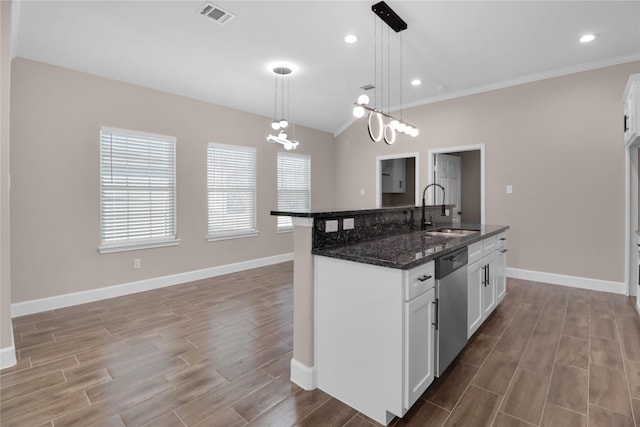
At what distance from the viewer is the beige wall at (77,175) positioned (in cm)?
333

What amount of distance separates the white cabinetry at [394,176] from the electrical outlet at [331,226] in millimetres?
4666

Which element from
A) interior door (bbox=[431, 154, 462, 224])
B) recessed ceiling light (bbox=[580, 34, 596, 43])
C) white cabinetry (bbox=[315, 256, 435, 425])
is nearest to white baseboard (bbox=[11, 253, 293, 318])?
white cabinetry (bbox=[315, 256, 435, 425])

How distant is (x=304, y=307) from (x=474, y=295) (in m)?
1.43

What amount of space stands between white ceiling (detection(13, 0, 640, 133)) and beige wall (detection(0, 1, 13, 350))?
51 centimetres

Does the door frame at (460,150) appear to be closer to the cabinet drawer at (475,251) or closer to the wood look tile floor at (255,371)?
the wood look tile floor at (255,371)

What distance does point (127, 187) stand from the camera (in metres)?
4.04

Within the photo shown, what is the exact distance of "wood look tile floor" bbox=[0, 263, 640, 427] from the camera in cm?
179

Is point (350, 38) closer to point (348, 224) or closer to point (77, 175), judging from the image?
point (348, 224)

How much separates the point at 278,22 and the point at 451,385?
11.2 ft

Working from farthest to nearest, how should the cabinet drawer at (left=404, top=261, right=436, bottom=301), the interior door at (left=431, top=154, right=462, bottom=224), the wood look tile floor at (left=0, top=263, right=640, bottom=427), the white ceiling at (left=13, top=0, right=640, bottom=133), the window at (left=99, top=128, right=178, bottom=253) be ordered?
the interior door at (left=431, top=154, right=462, bottom=224), the window at (left=99, top=128, right=178, bottom=253), the white ceiling at (left=13, top=0, right=640, bottom=133), the wood look tile floor at (left=0, top=263, right=640, bottom=427), the cabinet drawer at (left=404, top=261, right=436, bottom=301)

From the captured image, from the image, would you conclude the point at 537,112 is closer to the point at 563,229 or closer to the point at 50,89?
the point at 563,229

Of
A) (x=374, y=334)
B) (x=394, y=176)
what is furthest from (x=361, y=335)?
(x=394, y=176)

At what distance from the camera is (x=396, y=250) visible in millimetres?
1965

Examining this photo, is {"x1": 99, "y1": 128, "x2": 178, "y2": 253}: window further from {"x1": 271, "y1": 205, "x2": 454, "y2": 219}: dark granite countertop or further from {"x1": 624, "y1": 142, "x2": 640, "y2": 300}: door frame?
{"x1": 624, "y1": 142, "x2": 640, "y2": 300}: door frame
